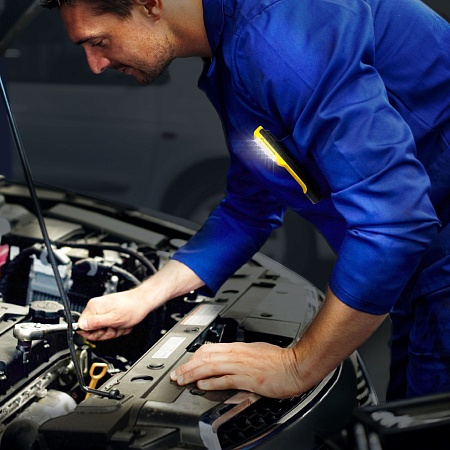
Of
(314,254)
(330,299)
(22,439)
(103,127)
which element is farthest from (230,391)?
(103,127)

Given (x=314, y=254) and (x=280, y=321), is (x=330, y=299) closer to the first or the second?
(x=280, y=321)

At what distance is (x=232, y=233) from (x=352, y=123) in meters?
0.65

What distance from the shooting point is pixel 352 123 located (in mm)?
1249

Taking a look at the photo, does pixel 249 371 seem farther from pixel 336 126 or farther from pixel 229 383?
pixel 336 126

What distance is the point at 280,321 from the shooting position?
5.90 ft

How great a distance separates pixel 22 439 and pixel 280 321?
0.66 m

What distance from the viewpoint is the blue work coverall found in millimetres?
1254

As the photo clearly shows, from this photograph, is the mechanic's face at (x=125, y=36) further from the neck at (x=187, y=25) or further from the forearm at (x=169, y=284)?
the forearm at (x=169, y=284)

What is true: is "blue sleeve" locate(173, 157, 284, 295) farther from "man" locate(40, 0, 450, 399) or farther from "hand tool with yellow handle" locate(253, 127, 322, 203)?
"hand tool with yellow handle" locate(253, 127, 322, 203)

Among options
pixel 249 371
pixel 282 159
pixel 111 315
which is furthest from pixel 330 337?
pixel 111 315

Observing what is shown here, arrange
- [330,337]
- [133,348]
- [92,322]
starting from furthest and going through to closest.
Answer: [133,348]
[92,322]
[330,337]

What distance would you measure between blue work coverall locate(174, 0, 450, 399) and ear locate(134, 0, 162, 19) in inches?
3.1

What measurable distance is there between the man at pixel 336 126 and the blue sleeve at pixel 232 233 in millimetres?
226

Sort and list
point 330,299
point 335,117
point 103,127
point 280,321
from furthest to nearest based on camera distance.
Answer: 1. point 103,127
2. point 280,321
3. point 330,299
4. point 335,117
